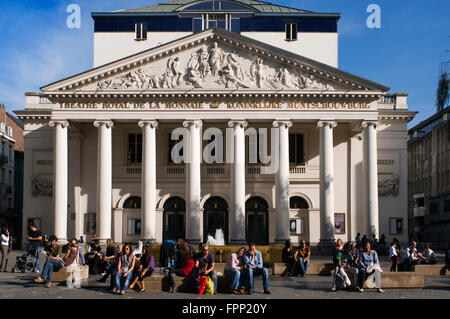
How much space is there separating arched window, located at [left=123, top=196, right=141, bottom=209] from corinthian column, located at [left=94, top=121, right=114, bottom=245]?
4859mm

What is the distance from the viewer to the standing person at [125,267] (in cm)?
1823

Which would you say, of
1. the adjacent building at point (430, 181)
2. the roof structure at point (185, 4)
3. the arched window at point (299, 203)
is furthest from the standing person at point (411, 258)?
the adjacent building at point (430, 181)

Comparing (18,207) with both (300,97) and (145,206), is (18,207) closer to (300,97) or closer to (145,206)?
(145,206)

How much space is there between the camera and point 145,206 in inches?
1543

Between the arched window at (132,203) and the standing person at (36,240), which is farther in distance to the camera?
the arched window at (132,203)

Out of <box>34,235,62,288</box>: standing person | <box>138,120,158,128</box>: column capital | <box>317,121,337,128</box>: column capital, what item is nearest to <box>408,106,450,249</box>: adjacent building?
<box>317,121,337,128</box>: column capital

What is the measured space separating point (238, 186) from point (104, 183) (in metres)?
8.61

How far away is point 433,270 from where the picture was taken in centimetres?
2452

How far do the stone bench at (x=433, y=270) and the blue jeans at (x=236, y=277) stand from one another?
904 cm

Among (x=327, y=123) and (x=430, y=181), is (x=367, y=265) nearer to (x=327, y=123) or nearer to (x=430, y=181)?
(x=327, y=123)

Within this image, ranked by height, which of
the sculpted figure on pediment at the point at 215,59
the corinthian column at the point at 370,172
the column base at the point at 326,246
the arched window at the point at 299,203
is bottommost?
the column base at the point at 326,246

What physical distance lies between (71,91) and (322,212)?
17.9 meters

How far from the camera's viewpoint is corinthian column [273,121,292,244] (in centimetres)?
3916

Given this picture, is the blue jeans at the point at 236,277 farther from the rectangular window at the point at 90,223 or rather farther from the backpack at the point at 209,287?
the rectangular window at the point at 90,223
